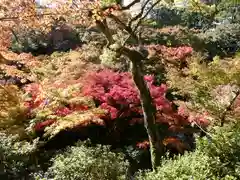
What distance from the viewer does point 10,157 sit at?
1054 cm

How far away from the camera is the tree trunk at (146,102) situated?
8.62 m

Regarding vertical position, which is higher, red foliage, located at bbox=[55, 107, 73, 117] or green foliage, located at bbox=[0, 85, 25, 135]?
green foliage, located at bbox=[0, 85, 25, 135]

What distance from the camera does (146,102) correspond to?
8.82m

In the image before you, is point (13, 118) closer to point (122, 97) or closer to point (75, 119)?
point (75, 119)

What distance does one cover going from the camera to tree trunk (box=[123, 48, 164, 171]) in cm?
862

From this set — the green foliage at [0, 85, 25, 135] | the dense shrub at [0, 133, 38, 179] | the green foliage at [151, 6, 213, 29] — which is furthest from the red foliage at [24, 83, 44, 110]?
the green foliage at [151, 6, 213, 29]

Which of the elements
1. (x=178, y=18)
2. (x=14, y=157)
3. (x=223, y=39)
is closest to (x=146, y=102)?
(x=14, y=157)

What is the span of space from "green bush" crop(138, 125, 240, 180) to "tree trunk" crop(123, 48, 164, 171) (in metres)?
2.49

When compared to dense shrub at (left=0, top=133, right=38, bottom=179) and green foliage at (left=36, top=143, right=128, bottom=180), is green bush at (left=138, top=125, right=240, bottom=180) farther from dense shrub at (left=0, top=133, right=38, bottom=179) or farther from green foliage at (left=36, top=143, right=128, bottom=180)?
dense shrub at (left=0, top=133, right=38, bottom=179)

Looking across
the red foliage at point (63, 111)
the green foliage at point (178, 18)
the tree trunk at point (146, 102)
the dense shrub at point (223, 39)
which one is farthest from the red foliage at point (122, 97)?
the green foliage at point (178, 18)

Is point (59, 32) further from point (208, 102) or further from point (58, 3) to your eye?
point (58, 3)

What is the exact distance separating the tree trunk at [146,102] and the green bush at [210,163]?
249 centimetres

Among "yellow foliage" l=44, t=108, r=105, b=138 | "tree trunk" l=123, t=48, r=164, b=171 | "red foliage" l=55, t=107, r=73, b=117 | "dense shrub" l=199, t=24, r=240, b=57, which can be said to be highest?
"dense shrub" l=199, t=24, r=240, b=57

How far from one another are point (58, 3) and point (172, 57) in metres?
8.38
